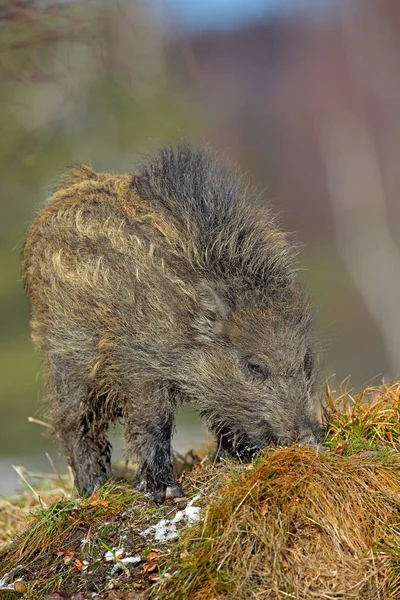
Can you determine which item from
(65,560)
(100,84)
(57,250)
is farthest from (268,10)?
(65,560)

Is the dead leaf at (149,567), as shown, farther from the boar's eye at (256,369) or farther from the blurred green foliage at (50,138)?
the blurred green foliage at (50,138)

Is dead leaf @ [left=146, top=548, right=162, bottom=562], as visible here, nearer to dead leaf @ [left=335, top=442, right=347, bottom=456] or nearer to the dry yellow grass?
the dry yellow grass

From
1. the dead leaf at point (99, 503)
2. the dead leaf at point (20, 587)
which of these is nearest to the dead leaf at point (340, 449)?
the dead leaf at point (99, 503)

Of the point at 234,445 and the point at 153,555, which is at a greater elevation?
the point at 234,445

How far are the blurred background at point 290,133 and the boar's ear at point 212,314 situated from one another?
10663 mm

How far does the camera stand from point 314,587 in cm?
405

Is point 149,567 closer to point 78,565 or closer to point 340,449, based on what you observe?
point 78,565

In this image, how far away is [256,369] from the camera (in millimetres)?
5129

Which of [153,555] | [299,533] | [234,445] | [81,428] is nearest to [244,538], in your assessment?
[299,533]

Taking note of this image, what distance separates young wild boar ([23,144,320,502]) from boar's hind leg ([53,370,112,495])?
0.02 meters

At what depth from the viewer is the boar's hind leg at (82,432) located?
18.8 ft

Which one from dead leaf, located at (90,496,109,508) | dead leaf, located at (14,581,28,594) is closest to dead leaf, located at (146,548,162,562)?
dead leaf, located at (90,496,109,508)

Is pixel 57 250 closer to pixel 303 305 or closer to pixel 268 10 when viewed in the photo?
pixel 303 305

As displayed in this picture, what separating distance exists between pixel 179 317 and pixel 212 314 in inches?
7.9
